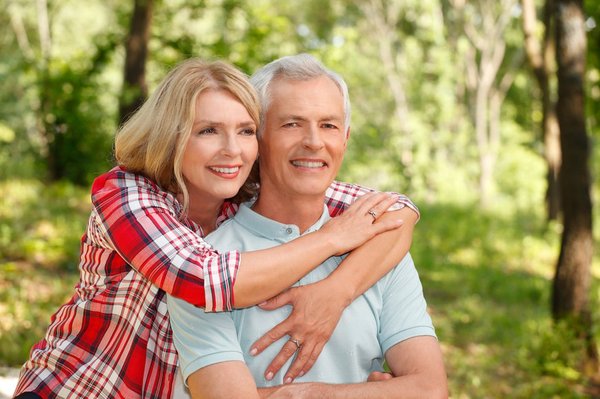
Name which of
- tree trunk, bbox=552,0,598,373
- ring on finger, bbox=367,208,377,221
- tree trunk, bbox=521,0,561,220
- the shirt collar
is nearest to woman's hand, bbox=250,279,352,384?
the shirt collar

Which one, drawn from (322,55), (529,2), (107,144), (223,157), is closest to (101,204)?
(223,157)

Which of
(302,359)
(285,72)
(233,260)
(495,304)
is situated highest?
(285,72)

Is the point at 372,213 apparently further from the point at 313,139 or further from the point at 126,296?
the point at 126,296

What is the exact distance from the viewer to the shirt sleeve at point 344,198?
2.84m

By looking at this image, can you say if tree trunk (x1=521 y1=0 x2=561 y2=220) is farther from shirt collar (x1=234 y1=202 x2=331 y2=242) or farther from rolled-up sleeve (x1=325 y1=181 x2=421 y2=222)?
shirt collar (x1=234 y1=202 x2=331 y2=242)

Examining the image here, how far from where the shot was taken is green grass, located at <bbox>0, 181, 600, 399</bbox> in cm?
612

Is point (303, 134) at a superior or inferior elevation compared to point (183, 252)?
superior

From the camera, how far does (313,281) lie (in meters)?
2.55

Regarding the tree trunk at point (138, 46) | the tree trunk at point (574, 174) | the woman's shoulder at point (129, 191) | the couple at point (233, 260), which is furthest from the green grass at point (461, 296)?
the woman's shoulder at point (129, 191)

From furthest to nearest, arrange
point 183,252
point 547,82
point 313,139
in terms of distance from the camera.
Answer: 1. point 547,82
2. point 313,139
3. point 183,252

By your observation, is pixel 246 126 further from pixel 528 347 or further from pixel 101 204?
pixel 528 347

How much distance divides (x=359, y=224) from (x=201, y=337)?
2.34 feet

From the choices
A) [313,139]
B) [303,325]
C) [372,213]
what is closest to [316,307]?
[303,325]

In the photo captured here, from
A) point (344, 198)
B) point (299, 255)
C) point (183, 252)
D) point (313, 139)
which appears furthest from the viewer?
point (344, 198)
